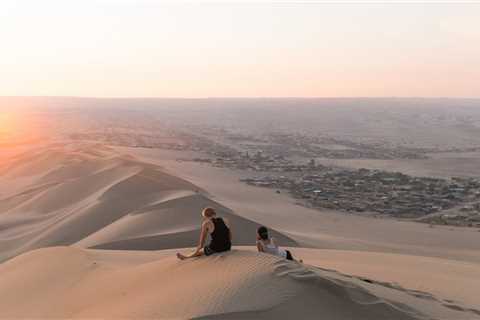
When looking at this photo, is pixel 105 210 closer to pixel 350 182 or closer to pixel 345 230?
pixel 345 230

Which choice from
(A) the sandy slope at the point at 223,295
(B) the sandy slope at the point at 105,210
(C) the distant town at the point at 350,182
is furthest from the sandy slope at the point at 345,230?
(A) the sandy slope at the point at 223,295

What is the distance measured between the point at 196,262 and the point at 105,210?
1534 centimetres

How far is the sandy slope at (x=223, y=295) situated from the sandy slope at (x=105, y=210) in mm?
7517

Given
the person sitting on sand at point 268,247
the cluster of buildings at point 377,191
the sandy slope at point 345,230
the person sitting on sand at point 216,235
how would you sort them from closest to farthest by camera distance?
the person sitting on sand at point 216,235 < the person sitting on sand at point 268,247 < the sandy slope at point 345,230 < the cluster of buildings at point 377,191

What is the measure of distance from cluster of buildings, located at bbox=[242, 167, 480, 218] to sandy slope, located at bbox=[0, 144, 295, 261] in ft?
27.1

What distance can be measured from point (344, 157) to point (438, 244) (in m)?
36.5

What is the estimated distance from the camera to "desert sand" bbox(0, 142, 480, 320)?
690 cm

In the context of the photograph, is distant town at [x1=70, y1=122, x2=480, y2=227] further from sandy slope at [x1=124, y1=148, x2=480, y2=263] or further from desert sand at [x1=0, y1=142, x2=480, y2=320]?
desert sand at [x1=0, y1=142, x2=480, y2=320]

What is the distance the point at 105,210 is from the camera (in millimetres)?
23250

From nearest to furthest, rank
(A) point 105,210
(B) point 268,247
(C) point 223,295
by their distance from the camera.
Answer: (C) point 223,295
(B) point 268,247
(A) point 105,210

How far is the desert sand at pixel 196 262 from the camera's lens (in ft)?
22.6

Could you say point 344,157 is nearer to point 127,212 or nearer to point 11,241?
point 127,212

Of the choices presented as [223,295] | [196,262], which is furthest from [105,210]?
[223,295]

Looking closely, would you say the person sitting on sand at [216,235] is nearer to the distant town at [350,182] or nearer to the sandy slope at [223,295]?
the sandy slope at [223,295]
